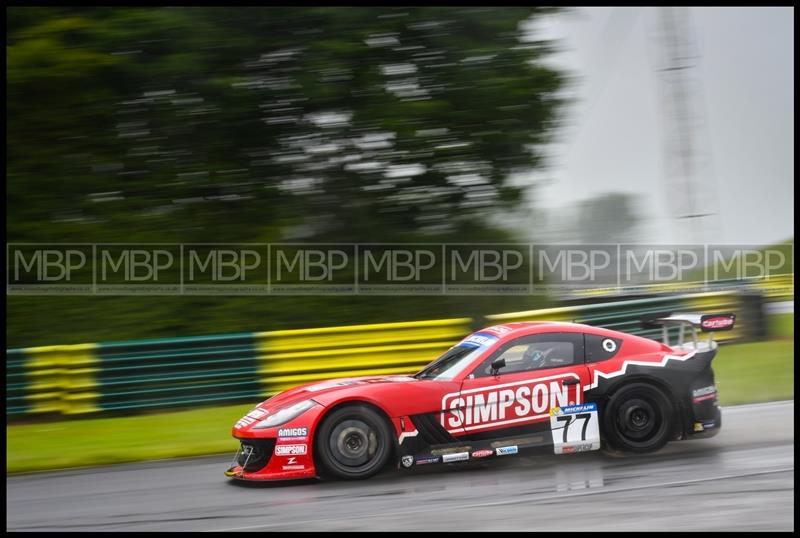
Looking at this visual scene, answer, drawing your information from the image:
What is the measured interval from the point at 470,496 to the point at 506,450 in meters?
0.81

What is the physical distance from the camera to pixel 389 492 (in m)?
6.52

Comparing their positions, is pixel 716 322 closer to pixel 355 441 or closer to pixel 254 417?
pixel 355 441

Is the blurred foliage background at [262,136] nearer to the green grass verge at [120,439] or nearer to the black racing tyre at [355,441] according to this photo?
the green grass verge at [120,439]

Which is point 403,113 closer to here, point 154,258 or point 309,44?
point 309,44

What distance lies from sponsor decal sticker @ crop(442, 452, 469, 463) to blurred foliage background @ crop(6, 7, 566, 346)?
663 cm

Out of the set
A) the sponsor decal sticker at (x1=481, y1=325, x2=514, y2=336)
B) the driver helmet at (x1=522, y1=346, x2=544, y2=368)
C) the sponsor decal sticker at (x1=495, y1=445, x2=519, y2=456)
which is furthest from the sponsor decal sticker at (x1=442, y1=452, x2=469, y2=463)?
the sponsor decal sticker at (x1=481, y1=325, x2=514, y2=336)

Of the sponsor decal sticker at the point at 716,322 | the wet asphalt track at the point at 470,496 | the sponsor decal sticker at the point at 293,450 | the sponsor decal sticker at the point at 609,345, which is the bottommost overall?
the wet asphalt track at the point at 470,496

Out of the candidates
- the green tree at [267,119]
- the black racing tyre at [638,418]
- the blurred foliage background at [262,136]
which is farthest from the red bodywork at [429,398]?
the green tree at [267,119]

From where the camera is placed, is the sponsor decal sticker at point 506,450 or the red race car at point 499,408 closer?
the red race car at point 499,408

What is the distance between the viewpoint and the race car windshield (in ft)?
23.9

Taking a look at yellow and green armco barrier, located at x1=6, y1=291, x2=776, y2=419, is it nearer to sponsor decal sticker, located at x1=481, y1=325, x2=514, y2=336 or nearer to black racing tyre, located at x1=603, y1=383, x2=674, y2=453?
sponsor decal sticker, located at x1=481, y1=325, x2=514, y2=336

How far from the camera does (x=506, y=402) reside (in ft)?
23.3

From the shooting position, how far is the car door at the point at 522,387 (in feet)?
23.2

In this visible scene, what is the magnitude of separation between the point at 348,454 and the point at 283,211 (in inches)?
286
